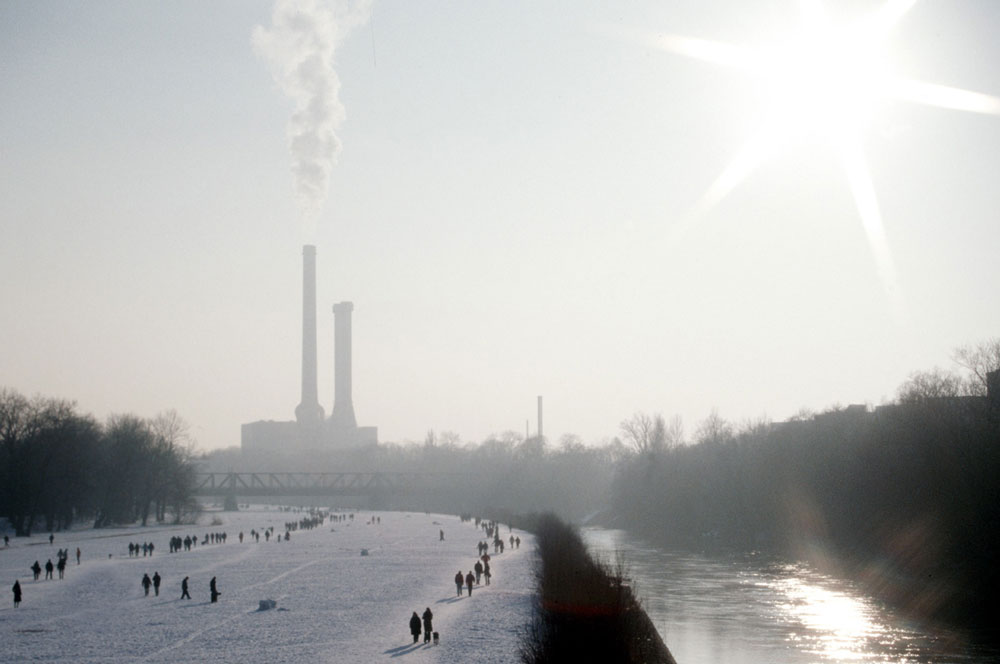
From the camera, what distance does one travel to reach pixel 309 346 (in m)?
178

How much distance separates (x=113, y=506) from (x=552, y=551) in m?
65.7

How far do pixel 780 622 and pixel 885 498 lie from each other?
22.4 meters

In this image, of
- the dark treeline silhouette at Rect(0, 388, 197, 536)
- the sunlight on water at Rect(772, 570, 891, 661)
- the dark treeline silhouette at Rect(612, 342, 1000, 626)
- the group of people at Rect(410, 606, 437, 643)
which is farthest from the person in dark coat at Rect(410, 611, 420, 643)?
the dark treeline silhouette at Rect(0, 388, 197, 536)

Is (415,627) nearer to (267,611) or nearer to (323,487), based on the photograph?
(267,611)

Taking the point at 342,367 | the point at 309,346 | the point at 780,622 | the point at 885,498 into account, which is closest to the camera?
the point at 780,622

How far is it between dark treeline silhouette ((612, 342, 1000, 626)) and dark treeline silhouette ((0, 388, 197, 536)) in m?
50.3

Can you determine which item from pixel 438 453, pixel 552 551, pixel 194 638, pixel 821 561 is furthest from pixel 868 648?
pixel 438 453

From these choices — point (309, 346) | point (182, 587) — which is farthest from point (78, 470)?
point (309, 346)

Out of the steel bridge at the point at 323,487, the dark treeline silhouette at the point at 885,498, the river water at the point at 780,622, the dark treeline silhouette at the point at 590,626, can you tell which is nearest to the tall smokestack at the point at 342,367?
the steel bridge at the point at 323,487

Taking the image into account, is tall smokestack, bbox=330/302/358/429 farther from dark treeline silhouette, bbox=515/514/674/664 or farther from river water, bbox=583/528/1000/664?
dark treeline silhouette, bbox=515/514/674/664

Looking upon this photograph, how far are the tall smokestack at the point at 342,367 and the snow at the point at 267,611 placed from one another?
5041 inches

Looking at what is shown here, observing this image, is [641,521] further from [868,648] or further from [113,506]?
[868,648]

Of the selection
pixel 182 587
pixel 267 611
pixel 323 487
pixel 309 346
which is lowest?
pixel 267 611

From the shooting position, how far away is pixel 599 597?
2622cm
